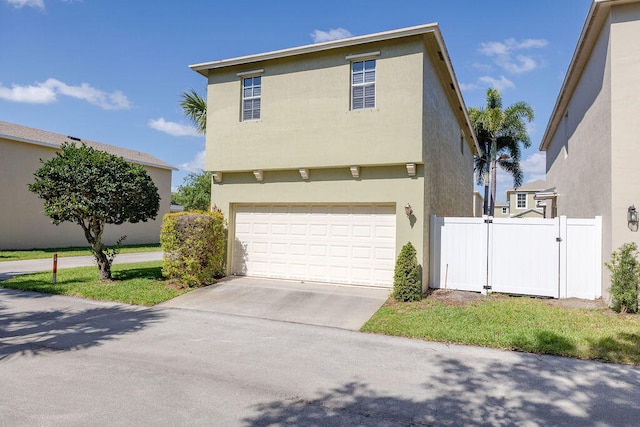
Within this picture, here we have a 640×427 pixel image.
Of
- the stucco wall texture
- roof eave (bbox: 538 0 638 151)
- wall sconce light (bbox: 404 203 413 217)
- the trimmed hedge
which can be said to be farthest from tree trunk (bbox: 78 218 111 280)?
the stucco wall texture

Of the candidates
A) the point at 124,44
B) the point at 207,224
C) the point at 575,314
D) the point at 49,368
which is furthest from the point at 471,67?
the point at 49,368

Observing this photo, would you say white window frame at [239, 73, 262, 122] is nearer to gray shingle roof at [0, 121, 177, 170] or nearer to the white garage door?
the white garage door

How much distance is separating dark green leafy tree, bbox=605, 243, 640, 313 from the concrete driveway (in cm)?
470

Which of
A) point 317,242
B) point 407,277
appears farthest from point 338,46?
point 407,277

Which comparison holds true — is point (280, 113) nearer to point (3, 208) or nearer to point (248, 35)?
point (248, 35)

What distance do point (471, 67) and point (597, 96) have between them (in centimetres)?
534

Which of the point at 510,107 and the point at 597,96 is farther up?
the point at 510,107

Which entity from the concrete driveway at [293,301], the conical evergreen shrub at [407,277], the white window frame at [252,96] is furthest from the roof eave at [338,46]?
the concrete driveway at [293,301]

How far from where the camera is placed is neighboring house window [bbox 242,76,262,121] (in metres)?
11.3

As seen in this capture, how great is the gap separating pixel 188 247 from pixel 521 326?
317 inches

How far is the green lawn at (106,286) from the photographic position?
920 centimetres

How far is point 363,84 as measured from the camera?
10031 millimetres

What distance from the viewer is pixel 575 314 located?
7418mm

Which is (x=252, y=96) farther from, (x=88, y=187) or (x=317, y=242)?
(x=88, y=187)
